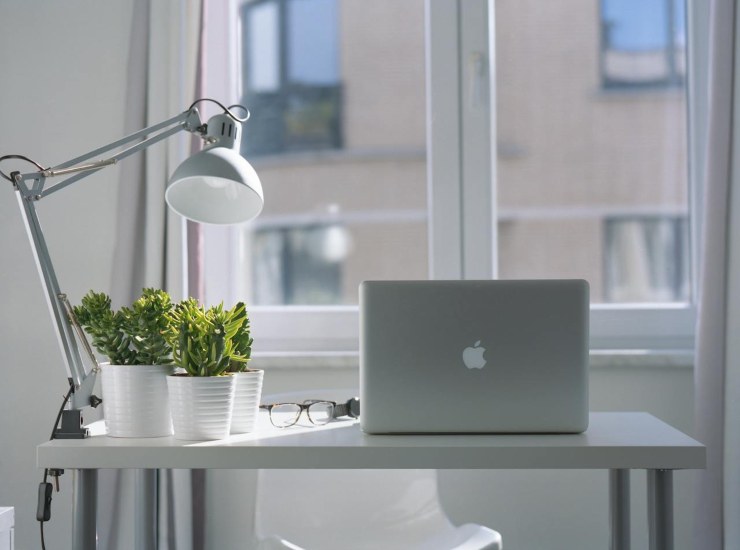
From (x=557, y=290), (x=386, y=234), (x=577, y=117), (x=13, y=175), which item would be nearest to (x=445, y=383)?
(x=557, y=290)

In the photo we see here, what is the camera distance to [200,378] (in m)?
1.21

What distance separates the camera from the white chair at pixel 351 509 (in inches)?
71.4

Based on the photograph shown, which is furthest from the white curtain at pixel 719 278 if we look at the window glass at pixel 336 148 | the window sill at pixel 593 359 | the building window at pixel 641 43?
the window glass at pixel 336 148

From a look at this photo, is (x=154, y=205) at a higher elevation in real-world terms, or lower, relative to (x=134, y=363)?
higher

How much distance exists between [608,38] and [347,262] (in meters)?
1.02

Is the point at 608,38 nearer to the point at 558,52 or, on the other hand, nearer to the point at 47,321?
the point at 558,52

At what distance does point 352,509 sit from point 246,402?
25.6 inches

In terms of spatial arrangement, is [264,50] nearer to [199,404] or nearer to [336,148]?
[336,148]

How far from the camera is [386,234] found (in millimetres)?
2533

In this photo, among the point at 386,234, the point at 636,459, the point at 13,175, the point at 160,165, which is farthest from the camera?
the point at 386,234

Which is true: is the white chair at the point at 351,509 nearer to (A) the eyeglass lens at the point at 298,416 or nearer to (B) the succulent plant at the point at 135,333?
(A) the eyeglass lens at the point at 298,416

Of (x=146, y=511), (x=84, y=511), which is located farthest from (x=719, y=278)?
(x=84, y=511)

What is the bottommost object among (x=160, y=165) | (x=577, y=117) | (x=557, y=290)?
(x=557, y=290)

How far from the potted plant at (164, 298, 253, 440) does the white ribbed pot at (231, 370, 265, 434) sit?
4 cm
